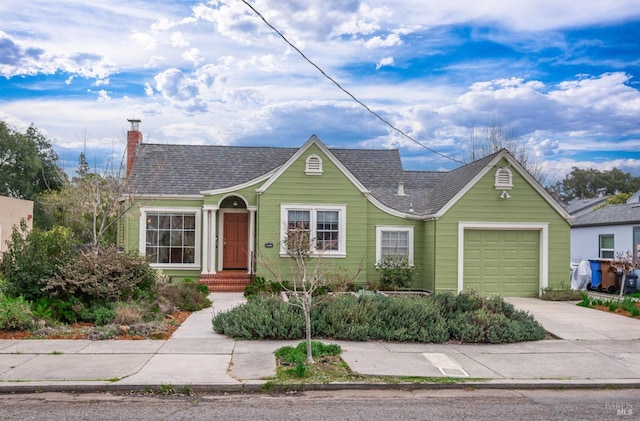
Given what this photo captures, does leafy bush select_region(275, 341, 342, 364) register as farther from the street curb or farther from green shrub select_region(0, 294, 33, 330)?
green shrub select_region(0, 294, 33, 330)

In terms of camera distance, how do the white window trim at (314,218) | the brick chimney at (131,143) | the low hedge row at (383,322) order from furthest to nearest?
the brick chimney at (131,143) → the white window trim at (314,218) → the low hedge row at (383,322)

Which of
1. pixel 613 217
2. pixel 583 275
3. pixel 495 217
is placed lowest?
pixel 583 275

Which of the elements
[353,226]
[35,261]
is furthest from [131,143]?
[35,261]

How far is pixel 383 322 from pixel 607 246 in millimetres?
17622

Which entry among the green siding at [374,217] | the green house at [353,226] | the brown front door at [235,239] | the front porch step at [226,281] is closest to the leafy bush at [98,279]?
the green house at [353,226]

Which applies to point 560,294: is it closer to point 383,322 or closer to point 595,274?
point 595,274

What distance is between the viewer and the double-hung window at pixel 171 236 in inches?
789

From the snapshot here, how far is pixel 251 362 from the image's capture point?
896 centimetres

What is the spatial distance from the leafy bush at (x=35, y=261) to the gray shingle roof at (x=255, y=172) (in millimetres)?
6247

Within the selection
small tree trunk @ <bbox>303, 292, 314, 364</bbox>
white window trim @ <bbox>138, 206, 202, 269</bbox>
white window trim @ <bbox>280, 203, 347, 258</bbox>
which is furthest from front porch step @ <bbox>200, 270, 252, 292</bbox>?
small tree trunk @ <bbox>303, 292, 314, 364</bbox>

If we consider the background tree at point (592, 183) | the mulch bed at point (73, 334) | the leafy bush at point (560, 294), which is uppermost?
the background tree at point (592, 183)

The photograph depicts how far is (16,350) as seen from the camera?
9.53m

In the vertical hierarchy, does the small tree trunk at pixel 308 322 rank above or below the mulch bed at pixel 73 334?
above

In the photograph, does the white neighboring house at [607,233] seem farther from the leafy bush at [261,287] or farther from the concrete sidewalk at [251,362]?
the leafy bush at [261,287]
